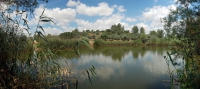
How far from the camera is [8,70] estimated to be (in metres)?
2.26

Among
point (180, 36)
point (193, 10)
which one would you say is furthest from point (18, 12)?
point (193, 10)

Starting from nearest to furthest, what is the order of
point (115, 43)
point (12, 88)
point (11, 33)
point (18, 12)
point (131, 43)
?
point (12, 88), point (11, 33), point (18, 12), point (115, 43), point (131, 43)

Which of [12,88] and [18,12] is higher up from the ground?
[18,12]

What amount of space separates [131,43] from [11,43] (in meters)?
35.2

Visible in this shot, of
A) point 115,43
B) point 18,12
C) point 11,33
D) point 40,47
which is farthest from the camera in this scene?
point 115,43

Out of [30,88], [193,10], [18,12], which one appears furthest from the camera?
[193,10]

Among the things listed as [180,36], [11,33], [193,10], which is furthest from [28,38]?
[193,10]

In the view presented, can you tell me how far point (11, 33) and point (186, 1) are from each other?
7.37 metres

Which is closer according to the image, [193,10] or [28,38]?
[28,38]

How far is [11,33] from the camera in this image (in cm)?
249

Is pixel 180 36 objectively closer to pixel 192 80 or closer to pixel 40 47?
pixel 192 80

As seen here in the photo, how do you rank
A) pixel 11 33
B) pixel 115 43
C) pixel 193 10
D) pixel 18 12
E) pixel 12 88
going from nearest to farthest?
pixel 12 88
pixel 11 33
pixel 18 12
pixel 193 10
pixel 115 43

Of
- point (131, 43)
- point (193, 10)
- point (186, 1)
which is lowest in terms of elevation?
point (131, 43)

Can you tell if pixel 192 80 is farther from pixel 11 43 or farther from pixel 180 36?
pixel 180 36
